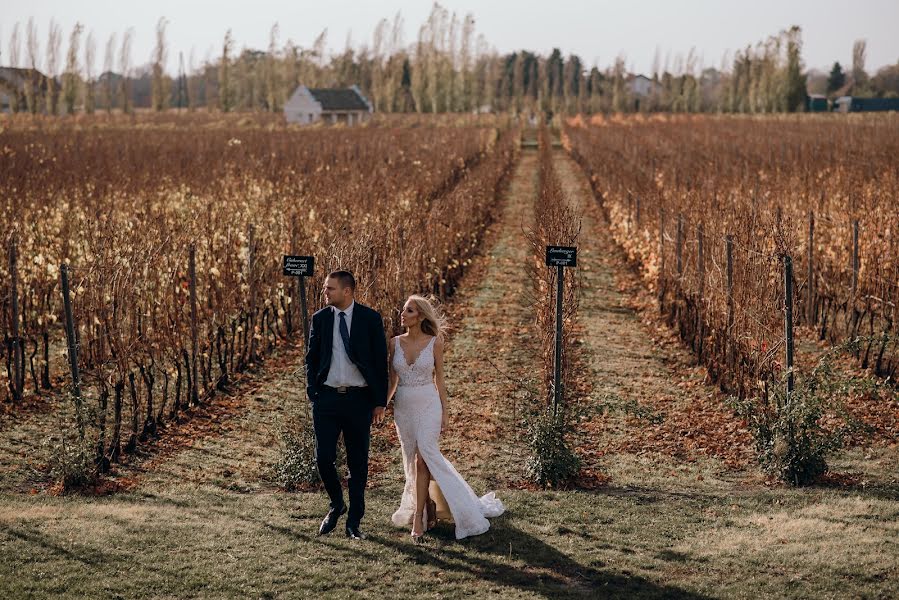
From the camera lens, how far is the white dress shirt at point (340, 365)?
6.72 meters

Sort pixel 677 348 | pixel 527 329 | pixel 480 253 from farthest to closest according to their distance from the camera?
pixel 480 253
pixel 527 329
pixel 677 348

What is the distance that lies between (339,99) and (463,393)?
7001 centimetres

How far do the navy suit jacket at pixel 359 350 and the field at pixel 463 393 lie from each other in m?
0.97

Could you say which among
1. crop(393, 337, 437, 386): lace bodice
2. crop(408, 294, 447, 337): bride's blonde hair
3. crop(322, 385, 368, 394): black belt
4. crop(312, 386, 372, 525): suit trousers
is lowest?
crop(312, 386, 372, 525): suit trousers

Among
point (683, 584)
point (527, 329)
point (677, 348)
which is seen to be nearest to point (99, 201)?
point (527, 329)

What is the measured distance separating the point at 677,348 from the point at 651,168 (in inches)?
644

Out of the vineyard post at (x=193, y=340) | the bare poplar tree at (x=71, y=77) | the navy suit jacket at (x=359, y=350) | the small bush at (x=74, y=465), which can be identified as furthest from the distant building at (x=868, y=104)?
the navy suit jacket at (x=359, y=350)

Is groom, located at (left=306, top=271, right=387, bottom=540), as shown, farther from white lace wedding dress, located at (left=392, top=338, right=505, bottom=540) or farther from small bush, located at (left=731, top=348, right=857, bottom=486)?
small bush, located at (left=731, top=348, right=857, bottom=486)

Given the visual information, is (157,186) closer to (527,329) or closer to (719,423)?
(527,329)

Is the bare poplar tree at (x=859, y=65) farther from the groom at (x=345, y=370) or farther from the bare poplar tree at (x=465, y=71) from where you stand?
the groom at (x=345, y=370)

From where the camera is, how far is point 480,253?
2162 cm

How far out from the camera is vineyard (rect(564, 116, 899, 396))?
35.4ft

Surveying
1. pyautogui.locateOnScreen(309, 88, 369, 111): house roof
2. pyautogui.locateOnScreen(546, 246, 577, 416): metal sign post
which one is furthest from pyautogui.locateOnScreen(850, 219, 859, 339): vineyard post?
pyautogui.locateOnScreen(309, 88, 369, 111): house roof

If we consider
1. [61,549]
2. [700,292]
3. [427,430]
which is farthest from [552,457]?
[700,292]
